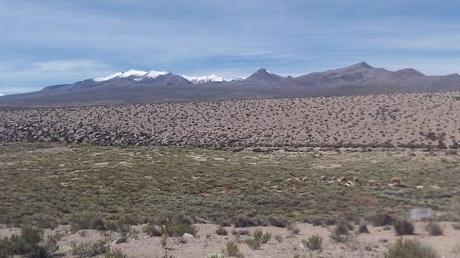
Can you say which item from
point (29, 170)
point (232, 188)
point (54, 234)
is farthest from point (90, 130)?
point (54, 234)

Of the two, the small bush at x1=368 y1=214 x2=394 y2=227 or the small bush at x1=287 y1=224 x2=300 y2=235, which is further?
the small bush at x1=368 y1=214 x2=394 y2=227

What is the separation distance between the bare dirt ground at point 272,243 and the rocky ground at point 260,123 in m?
40.5

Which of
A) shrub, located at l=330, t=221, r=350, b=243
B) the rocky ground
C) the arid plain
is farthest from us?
the rocky ground

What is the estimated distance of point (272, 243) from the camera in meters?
15.3

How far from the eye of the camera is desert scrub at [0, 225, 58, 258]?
44.9ft

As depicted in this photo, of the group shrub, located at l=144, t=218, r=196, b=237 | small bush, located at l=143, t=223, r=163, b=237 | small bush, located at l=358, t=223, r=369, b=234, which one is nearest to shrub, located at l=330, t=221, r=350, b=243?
small bush, located at l=358, t=223, r=369, b=234

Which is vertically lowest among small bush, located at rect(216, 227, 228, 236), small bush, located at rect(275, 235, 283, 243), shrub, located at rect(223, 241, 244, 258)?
small bush, located at rect(216, 227, 228, 236)

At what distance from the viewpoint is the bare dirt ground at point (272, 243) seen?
45.4 ft

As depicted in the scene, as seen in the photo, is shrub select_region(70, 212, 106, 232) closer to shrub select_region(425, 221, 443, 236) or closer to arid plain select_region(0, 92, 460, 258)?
arid plain select_region(0, 92, 460, 258)

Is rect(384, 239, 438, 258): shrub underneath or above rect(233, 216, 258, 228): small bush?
above

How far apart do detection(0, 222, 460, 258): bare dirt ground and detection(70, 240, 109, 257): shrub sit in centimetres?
16

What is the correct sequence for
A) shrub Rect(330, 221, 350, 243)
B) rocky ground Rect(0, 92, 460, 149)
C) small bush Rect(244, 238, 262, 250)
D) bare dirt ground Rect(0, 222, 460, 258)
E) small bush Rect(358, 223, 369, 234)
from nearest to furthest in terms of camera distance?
bare dirt ground Rect(0, 222, 460, 258) → small bush Rect(244, 238, 262, 250) → shrub Rect(330, 221, 350, 243) → small bush Rect(358, 223, 369, 234) → rocky ground Rect(0, 92, 460, 149)

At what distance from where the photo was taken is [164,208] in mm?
22609

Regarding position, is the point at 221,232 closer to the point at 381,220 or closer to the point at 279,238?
the point at 279,238
